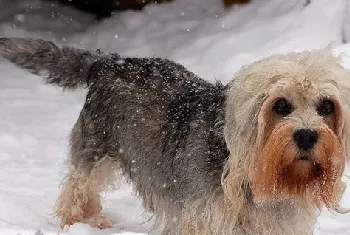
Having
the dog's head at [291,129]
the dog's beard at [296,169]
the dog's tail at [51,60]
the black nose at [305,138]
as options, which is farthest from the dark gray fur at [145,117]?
the black nose at [305,138]

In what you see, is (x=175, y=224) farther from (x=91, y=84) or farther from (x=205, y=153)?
(x=91, y=84)

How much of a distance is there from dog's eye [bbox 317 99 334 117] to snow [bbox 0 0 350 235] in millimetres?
1173

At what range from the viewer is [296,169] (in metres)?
4.08

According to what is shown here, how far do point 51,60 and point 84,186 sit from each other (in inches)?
39.4

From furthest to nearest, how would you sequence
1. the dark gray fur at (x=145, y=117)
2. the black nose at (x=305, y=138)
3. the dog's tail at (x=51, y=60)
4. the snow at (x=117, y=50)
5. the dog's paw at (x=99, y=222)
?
the snow at (x=117, y=50) < the dog's paw at (x=99, y=222) < the dog's tail at (x=51, y=60) < the dark gray fur at (x=145, y=117) < the black nose at (x=305, y=138)

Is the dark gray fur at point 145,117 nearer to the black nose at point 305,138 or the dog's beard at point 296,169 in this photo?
the dog's beard at point 296,169

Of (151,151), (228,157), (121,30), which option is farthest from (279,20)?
(228,157)

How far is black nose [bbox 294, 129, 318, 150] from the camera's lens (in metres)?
3.94

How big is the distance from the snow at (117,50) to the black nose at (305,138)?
1.41m

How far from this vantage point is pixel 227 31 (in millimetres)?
10055

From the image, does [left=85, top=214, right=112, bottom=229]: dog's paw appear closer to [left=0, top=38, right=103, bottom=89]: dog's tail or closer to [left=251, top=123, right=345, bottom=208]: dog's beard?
[left=0, top=38, right=103, bottom=89]: dog's tail

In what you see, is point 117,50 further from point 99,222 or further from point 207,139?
point 207,139

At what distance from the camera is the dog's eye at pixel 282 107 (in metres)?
4.09

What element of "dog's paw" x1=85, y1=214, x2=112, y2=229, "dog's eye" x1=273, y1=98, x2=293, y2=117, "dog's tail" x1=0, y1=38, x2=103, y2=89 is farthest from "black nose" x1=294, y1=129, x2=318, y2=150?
"dog's paw" x1=85, y1=214, x2=112, y2=229
